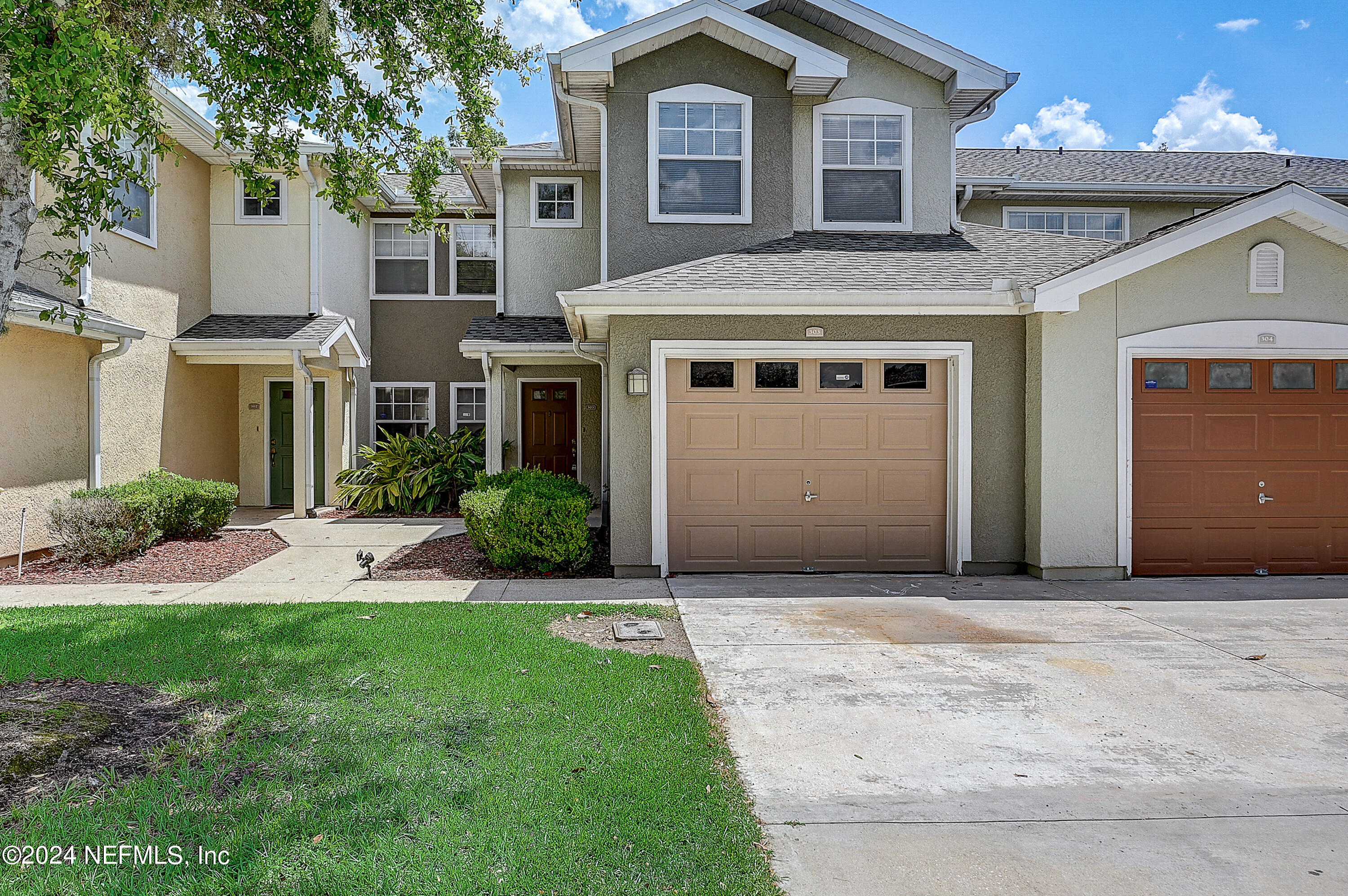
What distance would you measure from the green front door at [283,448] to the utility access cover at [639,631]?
10.0 metres

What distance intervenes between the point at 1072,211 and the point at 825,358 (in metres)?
8.77

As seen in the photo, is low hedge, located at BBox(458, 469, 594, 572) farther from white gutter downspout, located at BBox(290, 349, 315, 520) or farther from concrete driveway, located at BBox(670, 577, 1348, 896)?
white gutter downspout, located at BBox(290, 349, 315, 520)

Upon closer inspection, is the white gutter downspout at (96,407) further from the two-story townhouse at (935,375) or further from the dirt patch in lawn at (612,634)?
the dirt patch in lawn at (612,634)

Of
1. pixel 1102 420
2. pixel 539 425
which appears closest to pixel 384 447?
pixel 539 425

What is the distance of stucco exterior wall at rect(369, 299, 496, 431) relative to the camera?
15.8 m

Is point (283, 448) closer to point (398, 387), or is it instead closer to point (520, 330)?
point (398, 387)

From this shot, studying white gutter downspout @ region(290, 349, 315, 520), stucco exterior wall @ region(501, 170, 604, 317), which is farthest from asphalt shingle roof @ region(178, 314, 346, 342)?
stucco exterior wall @ region(501, 170, 604, 317)

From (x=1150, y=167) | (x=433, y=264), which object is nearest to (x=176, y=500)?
(x=433, y=264)

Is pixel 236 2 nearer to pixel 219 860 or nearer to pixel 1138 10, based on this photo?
pixel 219 860

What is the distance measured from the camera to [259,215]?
1348 cm

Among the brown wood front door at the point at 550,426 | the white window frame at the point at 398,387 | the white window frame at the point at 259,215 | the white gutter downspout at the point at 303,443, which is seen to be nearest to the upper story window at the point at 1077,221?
the brown wood front door at the point at 550,426

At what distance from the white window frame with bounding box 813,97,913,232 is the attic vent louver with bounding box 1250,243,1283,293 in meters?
3.77

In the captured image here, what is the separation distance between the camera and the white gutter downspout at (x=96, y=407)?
10227 mm

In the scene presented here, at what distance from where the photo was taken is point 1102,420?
340 inches
